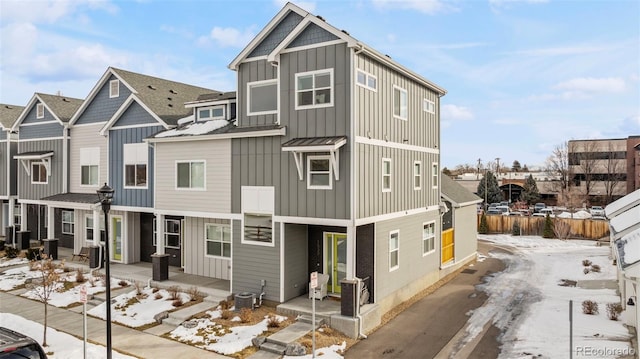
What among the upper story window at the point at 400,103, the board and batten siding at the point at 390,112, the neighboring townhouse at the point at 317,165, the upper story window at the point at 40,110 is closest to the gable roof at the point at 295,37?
the neighboring townhouse at the point at 317,165

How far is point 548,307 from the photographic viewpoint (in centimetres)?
1622

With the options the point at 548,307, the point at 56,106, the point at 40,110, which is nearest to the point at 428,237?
the point at 548,307

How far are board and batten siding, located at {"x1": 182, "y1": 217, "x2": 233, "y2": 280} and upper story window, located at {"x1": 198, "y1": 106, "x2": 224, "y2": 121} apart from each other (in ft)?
14.5

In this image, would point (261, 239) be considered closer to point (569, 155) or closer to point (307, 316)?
point (307, 316)

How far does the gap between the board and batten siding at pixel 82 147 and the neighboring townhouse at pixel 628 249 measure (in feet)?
71.5

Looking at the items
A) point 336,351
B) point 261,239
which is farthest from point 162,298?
point 336,351

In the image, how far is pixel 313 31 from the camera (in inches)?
576

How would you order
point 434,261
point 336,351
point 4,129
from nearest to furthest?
1. point 336,351
2. point 434,261
3. point 4,129

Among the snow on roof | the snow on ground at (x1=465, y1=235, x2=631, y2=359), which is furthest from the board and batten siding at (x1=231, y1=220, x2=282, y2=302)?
the snow on ground at (x1=465, y1=235, x2=631, y2=359)

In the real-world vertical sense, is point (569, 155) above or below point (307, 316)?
above

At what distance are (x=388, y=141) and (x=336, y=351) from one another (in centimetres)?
783

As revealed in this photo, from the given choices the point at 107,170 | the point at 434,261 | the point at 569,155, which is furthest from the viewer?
the point at 569,155

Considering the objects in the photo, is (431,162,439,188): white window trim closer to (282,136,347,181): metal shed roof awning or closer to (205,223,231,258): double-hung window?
(282,136,347,181): metal shed roof awning

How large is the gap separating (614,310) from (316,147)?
11.6 meters
